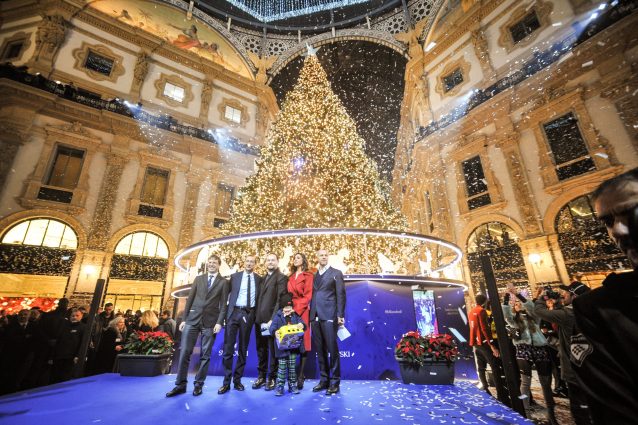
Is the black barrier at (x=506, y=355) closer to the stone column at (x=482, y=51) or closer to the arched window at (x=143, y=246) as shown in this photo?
the stone column at (x=482, y=51)

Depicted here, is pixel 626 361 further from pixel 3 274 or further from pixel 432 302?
pixel 3 274

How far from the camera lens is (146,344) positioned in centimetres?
543

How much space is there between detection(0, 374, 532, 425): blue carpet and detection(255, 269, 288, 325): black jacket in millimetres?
Answer: 979

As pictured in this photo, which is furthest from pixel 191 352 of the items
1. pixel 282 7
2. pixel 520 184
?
pixel 282 7

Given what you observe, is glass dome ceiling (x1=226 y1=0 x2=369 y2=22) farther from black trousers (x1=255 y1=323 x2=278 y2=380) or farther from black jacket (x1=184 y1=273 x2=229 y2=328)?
black trousers (x1=255 y1=323 x2=278 y2=380)

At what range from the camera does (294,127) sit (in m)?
10.9

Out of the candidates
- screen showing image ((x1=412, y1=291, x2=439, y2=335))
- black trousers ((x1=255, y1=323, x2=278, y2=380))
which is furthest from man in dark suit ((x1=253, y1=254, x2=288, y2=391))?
screen showing image ((x1=412, y1=291, x2=439, y2=335))

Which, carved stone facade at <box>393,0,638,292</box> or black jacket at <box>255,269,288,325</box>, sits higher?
carved stone facade at <box>393,0,638,292</box>

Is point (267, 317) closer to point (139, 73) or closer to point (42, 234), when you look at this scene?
point (42, 234)

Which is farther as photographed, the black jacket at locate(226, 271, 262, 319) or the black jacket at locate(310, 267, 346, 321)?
the black jacket at locate(226, 271, 262, 319)

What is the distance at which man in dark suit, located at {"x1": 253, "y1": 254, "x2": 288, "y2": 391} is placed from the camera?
13.7 ft

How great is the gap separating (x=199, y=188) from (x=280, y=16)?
13969 millimetres

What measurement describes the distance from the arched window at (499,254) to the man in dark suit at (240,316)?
10712mm

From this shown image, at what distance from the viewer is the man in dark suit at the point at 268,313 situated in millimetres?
4168
